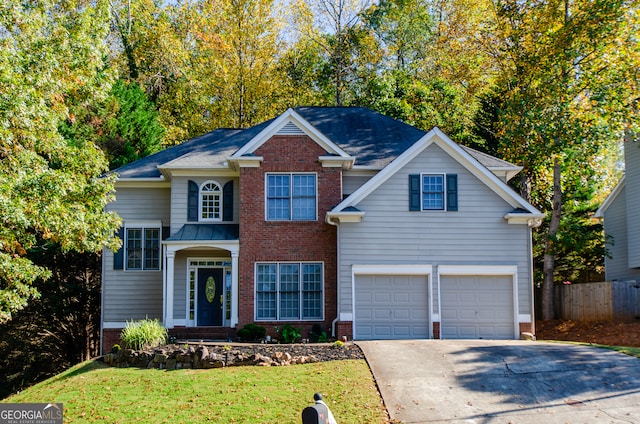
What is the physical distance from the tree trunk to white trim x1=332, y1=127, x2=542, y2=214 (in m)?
7.85

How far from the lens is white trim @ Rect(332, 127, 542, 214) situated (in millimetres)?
23375

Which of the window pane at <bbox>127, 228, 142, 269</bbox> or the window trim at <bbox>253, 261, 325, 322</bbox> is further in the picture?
the window pane at <bbox>127, 228, 142, 269</bbox>

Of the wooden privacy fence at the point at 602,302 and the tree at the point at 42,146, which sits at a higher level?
the tree at the point at 42,146

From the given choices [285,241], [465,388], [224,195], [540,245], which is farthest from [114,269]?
[540,245]

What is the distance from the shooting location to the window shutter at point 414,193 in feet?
77.4

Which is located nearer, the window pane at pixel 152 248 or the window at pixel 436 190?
the window at pixel 436 190

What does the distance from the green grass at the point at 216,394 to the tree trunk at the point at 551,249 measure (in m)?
15.2

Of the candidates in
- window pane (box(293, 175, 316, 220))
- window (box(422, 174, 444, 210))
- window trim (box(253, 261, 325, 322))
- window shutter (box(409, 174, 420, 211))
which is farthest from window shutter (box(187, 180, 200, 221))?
window (box(422, 174, 444, 210))

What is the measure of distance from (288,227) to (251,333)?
148 inches

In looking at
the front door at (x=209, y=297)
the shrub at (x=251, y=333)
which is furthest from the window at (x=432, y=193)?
the front door at (x=209, y=297)

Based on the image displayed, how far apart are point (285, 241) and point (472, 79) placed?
16.1 meters

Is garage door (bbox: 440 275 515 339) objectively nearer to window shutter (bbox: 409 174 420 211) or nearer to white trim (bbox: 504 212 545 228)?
white trim (bbox: 504 212 545 228)

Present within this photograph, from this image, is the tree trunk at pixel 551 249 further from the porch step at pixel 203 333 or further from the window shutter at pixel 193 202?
the window shutter at pixel 193 202

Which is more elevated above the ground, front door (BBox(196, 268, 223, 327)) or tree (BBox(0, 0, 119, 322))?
tree (BBox(0, 0, 119, 322))
